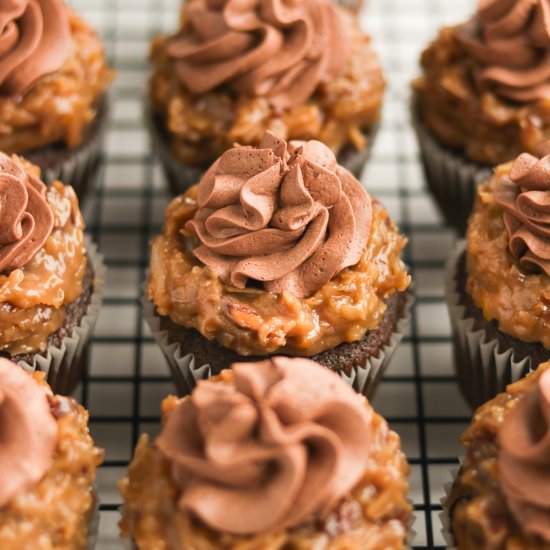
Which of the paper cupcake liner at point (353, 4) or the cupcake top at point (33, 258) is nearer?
the cupcake top at point (33, 258)

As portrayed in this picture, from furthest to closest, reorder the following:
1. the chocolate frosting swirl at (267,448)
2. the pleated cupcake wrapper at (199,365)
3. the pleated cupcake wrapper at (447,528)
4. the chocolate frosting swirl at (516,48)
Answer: the chocolate frosting swirl at (516,48)
the pleated cupcake wrapper at (199,365)
the pleated cupcake wrapper at (447,528)
the chocolate frosting swirl at (267,448)

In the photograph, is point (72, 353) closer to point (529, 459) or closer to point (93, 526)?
point (93, 526)

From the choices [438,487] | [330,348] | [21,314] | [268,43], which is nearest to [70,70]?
[268,43]

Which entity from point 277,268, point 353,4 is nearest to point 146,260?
point 277,268

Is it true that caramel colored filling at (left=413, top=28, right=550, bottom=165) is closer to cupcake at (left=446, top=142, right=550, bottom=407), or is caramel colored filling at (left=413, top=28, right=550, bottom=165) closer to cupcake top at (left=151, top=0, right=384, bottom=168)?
cupcake top at (left=151, top=0, right=384, bottom=168)

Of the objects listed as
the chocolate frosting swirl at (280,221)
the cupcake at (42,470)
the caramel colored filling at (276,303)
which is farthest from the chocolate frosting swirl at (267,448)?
the chocolate frosting swirl at (280,221)

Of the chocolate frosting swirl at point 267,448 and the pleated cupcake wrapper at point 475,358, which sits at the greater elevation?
the chocolate frosting swirl at point 267,448

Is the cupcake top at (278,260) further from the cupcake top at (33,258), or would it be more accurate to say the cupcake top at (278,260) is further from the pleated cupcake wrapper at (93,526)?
the pleated cupcake wrapper at (93,526)

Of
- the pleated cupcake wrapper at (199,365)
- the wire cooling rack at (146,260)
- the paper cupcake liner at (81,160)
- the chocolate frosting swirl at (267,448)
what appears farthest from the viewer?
the paper cupcake liner at (81,160)
